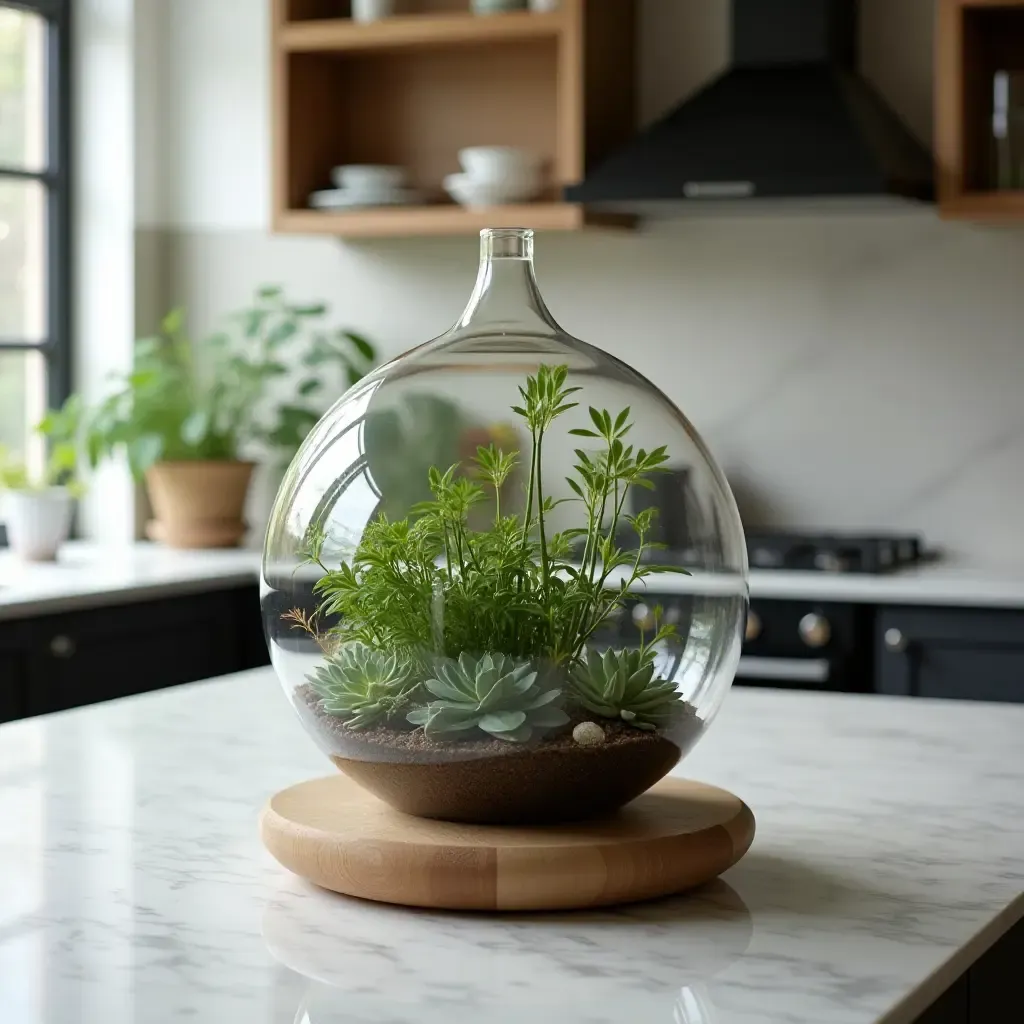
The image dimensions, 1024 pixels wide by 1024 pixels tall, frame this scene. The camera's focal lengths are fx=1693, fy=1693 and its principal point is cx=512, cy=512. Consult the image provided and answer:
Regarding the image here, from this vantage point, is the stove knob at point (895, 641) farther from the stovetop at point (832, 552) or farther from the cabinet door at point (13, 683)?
the cabinet door at point (13, 683)

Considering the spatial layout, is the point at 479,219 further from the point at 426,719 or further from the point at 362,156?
the point at 426,719

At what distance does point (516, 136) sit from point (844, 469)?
43.8 inches

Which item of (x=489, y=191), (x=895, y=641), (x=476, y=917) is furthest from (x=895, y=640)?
(x=476, y=917)

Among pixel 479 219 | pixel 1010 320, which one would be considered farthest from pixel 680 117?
pixel 1010 320

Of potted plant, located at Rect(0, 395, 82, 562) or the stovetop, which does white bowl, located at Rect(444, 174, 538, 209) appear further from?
potted plant, located at Rect(0, 395, 82, 562)

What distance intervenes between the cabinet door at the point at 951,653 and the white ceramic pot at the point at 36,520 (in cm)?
175

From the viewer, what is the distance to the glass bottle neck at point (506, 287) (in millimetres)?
1233

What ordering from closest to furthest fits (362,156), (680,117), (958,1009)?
(958,1009) → (680,117) → (362,156)

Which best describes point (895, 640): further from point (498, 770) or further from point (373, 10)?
point (498, 770)

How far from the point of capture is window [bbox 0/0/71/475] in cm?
421

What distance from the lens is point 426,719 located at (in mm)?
1090

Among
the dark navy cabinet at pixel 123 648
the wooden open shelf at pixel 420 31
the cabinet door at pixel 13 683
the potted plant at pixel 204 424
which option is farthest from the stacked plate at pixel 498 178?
the cabinet door at pixel 13 683

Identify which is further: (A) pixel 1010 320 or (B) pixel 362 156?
(B) pixel 362 156

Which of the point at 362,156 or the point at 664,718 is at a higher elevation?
the point at 362,156
